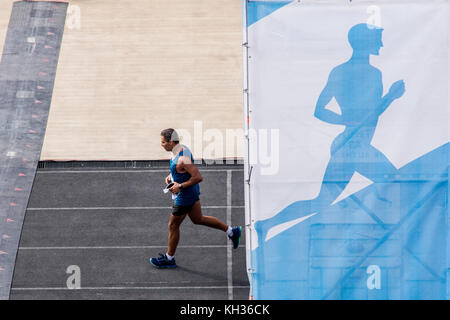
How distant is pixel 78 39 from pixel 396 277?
26.1ft

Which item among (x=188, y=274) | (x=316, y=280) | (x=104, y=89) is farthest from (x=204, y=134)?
(x=316, y=280)

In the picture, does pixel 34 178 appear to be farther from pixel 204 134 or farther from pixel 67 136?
pixel 204 134

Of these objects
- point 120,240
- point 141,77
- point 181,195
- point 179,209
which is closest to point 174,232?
point 179,209

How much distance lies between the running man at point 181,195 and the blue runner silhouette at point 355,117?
5.78 feet

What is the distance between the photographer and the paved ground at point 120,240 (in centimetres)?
802

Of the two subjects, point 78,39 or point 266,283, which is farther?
point 78,39

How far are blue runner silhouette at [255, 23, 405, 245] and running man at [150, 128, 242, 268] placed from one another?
1.76 m

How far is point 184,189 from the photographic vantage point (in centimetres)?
773

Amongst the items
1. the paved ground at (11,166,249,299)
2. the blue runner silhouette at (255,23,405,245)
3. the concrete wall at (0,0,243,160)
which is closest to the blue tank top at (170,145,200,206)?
the paved ground at (11,166,249,299)

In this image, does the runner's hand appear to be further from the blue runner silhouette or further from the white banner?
the blue runner silhouette

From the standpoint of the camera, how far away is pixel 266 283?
248 inches

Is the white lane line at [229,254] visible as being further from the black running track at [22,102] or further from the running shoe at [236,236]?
the black running track at [22,102]
